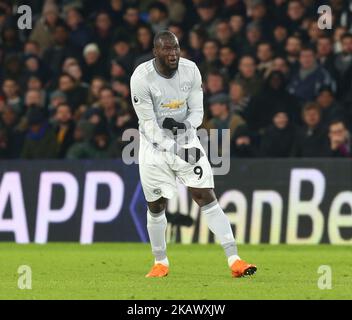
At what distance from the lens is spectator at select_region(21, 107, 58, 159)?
1848cm

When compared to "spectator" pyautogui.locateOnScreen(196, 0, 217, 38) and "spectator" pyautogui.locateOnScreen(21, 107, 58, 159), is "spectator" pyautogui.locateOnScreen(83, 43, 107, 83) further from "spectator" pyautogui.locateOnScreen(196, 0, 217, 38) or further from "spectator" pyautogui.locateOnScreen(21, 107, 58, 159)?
"spectator" pyautogui.locateOnScreen(196, 0, 217, 38)

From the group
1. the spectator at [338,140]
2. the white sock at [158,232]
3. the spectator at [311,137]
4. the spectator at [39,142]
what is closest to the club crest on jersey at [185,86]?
the white sock at [158,232]

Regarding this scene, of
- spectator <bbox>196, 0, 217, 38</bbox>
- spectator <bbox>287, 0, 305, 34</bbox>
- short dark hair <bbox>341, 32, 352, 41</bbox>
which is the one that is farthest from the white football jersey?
spectator <bbox>196, 0, 217, 38</bbox>

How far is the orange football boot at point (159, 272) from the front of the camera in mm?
11531

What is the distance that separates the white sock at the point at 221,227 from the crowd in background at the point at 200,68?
5.77 meters

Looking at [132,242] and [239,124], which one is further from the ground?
[239,124]

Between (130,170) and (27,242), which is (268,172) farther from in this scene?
(27,242)

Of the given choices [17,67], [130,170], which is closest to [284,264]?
[130,170]

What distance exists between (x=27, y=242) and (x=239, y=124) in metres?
3.53

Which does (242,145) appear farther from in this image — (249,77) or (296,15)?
(296,15)

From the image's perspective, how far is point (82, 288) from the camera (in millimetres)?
10328

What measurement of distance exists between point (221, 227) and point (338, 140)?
5.90 metres

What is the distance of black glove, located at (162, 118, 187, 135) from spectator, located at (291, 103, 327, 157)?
5885 millimetres

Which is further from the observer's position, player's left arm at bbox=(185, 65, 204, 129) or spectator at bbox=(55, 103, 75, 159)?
spectator at bbox=(55, 103, 75, 159)
